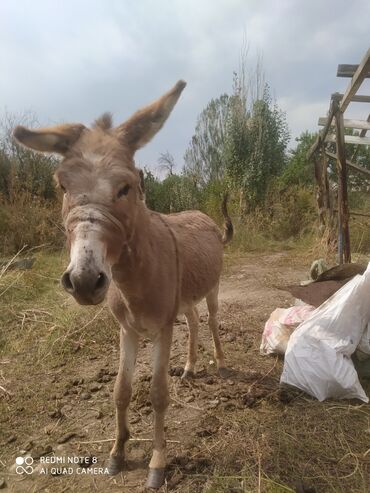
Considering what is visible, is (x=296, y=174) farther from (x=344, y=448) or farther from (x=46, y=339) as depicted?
(x=344, y=448)

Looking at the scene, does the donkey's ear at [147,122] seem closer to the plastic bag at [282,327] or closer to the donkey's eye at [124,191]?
the donkey's eye at [124,191]

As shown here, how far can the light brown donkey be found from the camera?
175 centimetres

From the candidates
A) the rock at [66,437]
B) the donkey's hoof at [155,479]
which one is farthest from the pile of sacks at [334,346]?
the rock at [66,437]

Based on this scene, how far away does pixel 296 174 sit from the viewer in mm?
15945

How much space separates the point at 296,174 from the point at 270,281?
32.7ft

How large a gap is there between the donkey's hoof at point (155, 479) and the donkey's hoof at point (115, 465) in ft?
0.84

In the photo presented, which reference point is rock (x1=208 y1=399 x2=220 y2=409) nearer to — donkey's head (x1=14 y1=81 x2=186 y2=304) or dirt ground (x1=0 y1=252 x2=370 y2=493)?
dirt ground (x1=0 y1=252 x2=370 y2=493)

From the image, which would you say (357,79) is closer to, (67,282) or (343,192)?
(343,192)

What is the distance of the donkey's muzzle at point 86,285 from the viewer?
162 cm

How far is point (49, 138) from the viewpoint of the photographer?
7.25ft

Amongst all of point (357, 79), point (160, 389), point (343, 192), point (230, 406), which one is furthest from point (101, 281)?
point (343, 192)

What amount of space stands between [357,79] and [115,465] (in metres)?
5.25

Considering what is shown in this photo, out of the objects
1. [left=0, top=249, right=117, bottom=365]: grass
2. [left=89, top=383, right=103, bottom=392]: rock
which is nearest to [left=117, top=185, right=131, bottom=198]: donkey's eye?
[left=89, top=383, right=103, bottom=392]: rock

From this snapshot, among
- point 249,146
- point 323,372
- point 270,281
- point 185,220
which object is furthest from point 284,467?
point 249,146
